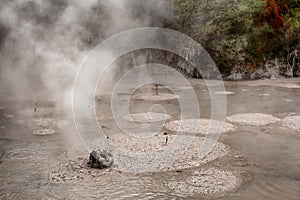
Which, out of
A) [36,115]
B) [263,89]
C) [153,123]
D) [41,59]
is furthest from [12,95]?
[263,89]

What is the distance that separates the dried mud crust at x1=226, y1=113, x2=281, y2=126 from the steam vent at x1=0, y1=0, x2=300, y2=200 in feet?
0.10

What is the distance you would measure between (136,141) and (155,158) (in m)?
1.42

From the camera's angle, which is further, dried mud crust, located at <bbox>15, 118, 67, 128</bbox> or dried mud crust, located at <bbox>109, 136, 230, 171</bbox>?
dried mud crust, located at <bbox>15, 118, 67, 128</bbox>

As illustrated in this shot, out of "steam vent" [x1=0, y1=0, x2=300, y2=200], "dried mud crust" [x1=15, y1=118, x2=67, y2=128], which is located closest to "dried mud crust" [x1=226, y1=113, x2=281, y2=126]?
"steam vent" [x1=0, y1=0, x2=300, y2=200]

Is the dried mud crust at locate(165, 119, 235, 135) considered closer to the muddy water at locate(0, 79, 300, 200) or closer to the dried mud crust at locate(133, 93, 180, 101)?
the muddy water at locate(0, 79, 300, 200)

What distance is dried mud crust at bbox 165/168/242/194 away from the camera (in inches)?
274

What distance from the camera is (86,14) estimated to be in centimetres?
1719

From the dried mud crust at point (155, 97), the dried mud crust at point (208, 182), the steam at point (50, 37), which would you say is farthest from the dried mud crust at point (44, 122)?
the dried mud crust at point (208, 182)

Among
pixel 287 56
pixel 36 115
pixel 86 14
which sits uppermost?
pixel 86 14

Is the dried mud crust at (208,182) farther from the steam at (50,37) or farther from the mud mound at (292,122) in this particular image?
the steam at (50,37)

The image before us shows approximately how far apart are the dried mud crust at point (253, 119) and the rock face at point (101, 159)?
503cm

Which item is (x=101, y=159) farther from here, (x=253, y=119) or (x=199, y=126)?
(x=253, y=119)

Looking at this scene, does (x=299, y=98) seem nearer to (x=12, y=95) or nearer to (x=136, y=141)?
(x=136, y=141)

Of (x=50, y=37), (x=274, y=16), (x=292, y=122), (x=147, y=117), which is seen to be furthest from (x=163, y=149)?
(x=274, y=16)
